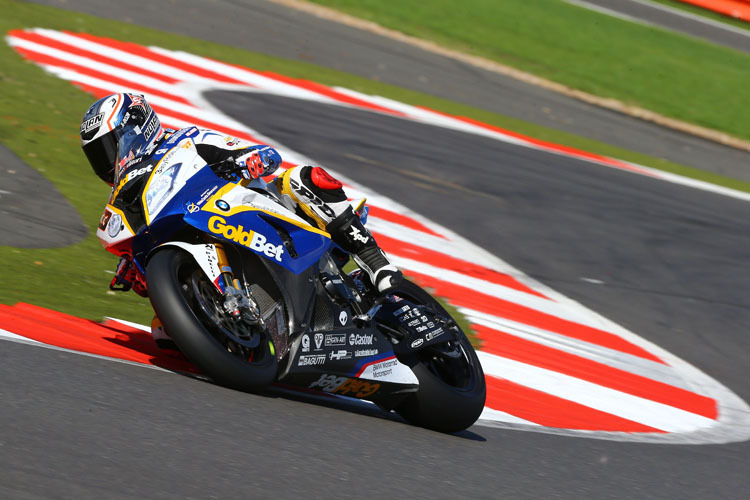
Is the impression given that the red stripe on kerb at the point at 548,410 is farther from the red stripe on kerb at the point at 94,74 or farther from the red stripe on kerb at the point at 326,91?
the red stripe on kerb at the point at 326,91

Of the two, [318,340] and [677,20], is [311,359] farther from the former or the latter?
[677,20]

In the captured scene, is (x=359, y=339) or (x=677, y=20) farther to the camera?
(x=677, y=20)

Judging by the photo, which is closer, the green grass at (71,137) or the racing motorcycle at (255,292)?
the racing motorcycle at (255,292)

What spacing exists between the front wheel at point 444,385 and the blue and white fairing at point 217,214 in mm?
937

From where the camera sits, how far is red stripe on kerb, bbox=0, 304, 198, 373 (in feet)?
17.5

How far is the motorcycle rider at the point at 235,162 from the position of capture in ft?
17.6

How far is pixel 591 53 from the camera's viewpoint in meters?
20.1

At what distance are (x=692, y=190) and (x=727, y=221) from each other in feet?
4.55

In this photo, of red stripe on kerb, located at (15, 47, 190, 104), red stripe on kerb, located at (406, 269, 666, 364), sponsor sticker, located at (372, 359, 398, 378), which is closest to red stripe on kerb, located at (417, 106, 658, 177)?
red stripe on kerb, located at (15, 47, 190, 104)

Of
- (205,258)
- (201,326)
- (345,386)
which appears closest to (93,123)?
(205,258)

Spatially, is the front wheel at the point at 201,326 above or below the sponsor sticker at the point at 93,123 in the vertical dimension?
below

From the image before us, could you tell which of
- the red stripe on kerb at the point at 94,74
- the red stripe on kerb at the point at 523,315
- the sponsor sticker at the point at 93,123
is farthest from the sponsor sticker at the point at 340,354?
the red stripe on kerb at the point at 94,74

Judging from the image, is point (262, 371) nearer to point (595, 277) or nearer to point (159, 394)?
point (159, 394)

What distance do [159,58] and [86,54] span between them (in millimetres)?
1053
